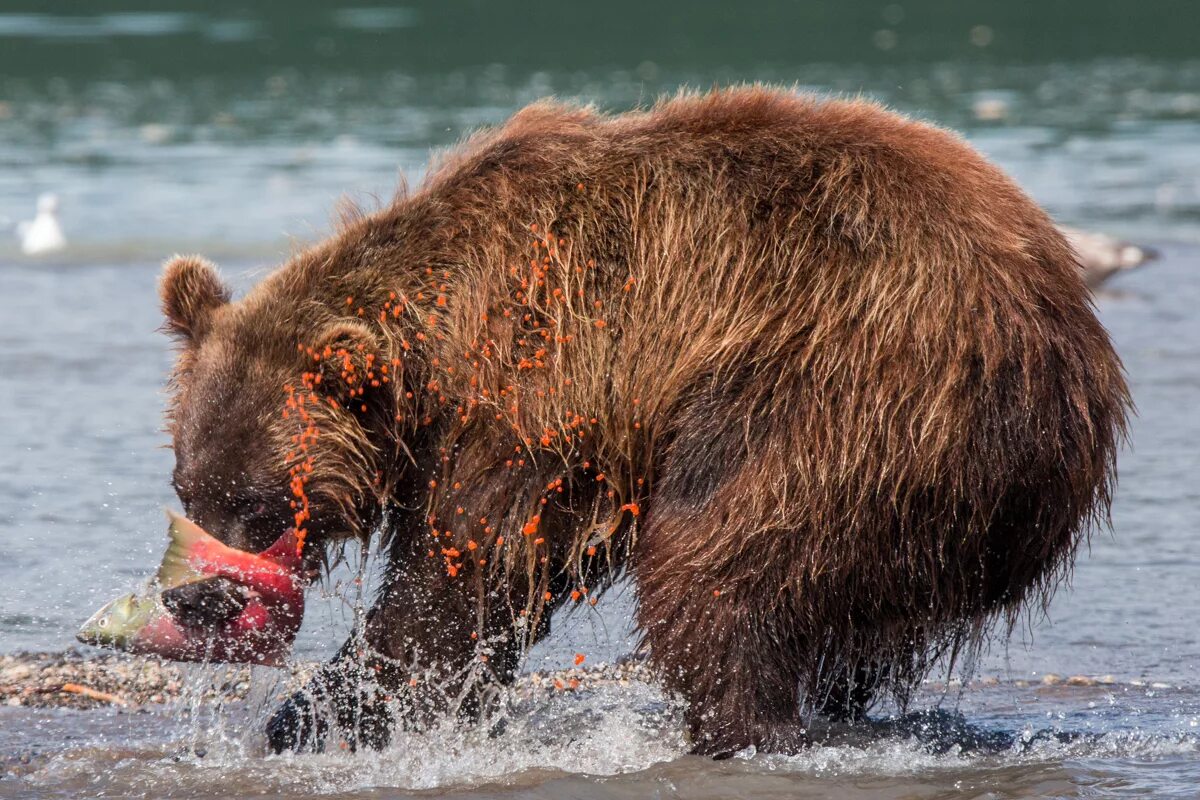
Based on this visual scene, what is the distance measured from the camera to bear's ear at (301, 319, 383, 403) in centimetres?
441

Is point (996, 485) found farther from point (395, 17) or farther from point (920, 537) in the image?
point (395, 17)

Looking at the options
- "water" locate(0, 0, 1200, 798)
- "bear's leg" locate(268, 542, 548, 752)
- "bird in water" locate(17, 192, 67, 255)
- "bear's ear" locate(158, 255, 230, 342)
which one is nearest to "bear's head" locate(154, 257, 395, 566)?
"bear's ear" locate(158, 255, 230, 342)

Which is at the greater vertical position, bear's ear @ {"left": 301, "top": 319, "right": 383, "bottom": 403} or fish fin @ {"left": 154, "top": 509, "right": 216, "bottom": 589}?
bear's ear @ {"left": 301, "top": 319, "right": 383, "bottom": 403}

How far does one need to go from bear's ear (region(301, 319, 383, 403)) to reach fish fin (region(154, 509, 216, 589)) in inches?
20.6

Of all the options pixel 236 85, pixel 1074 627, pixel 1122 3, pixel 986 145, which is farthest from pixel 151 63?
pixel 1074 627

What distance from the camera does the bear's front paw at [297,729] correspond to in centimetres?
491

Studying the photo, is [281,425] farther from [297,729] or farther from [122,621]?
[297,729]

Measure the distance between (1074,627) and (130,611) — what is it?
332 cm

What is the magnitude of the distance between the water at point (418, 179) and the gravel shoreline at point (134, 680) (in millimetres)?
71

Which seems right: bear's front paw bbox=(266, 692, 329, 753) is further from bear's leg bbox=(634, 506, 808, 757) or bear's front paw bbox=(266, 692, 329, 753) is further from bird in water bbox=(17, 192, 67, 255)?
bird in water bbox=(17, 192, 67, 255)

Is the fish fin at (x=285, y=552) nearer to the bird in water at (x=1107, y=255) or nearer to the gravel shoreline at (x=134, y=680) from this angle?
the gravel shoreline at (x=134, y=680)

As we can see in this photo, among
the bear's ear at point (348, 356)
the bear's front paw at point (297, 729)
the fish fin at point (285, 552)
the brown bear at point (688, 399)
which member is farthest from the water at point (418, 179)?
the bear's ear at point (348, 356)

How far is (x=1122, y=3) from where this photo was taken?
38.3 meters

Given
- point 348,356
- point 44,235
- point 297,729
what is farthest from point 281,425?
point 44,235
